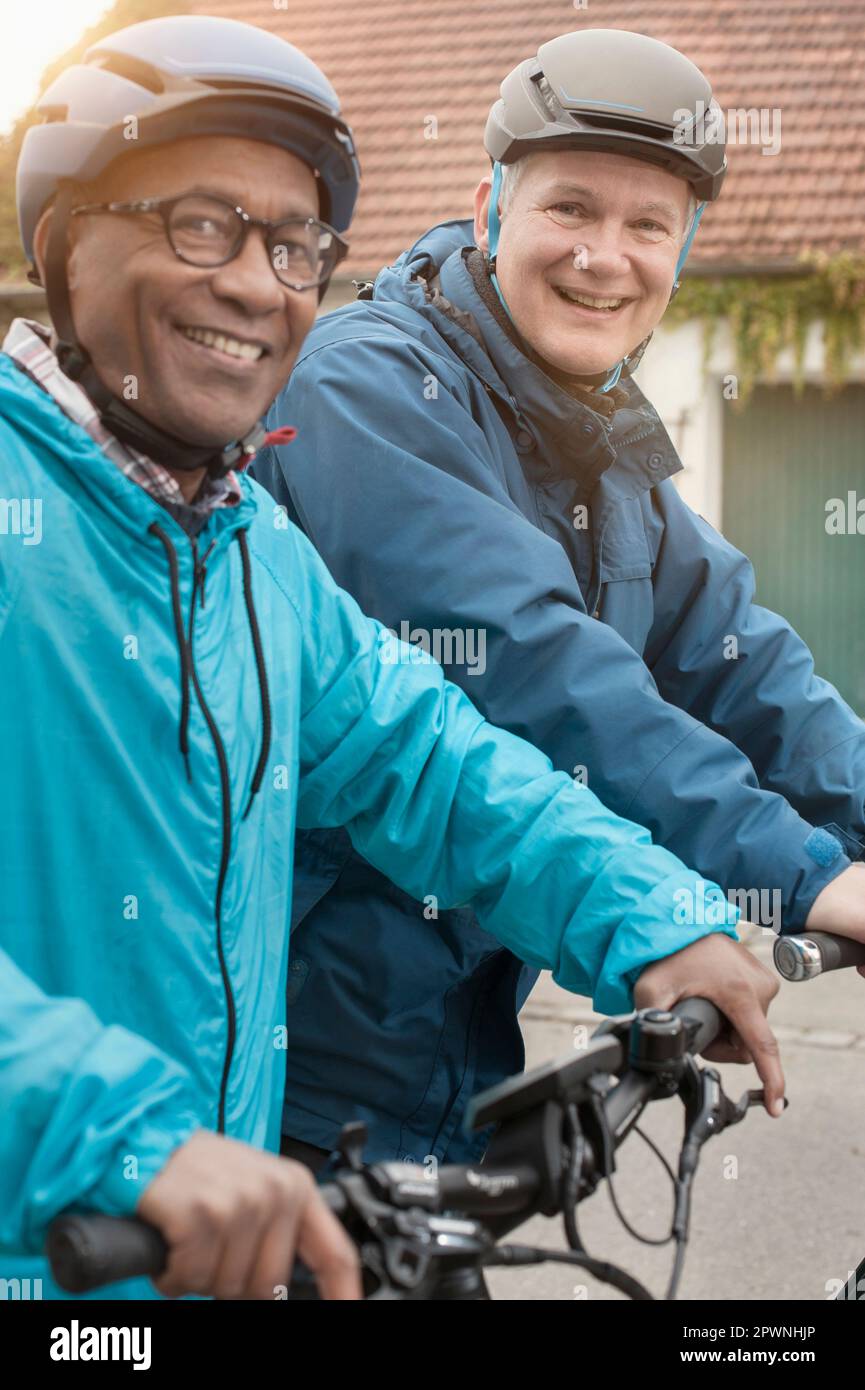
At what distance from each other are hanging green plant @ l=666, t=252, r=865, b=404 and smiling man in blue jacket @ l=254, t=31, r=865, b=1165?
839cm

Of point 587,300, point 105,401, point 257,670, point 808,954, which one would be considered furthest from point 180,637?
point 587,300

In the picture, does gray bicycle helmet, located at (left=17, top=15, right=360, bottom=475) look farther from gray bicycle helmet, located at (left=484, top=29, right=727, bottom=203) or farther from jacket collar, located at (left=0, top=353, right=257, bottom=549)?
gray bicycle helmet, located at (left=484, top=29, right=727, bottom=203)

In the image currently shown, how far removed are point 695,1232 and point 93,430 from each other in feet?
13.0

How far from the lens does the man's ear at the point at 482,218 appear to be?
8.61ft

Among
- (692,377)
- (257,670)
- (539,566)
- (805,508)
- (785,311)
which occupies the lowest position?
(257,670)

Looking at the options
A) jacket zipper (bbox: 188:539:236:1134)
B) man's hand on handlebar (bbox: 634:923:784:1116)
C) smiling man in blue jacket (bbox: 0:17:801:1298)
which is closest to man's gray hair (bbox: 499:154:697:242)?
smiling man in blue jacket (bbox: 0:17:801:1298)

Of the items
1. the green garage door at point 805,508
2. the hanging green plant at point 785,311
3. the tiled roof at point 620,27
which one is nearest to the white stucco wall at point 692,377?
the hanging green plant at point 785,311

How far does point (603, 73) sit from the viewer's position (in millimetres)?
2236

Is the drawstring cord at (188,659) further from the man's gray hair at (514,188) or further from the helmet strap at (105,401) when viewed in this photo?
the man's gray hair at (514,188)

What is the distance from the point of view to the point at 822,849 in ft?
6.74

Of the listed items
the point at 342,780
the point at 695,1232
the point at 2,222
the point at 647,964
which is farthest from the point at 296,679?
the point at 2,222

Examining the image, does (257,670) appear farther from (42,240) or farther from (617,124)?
(617,124)

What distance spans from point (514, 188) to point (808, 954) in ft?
4.13

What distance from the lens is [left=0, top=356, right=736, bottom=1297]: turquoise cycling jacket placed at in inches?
61.2
